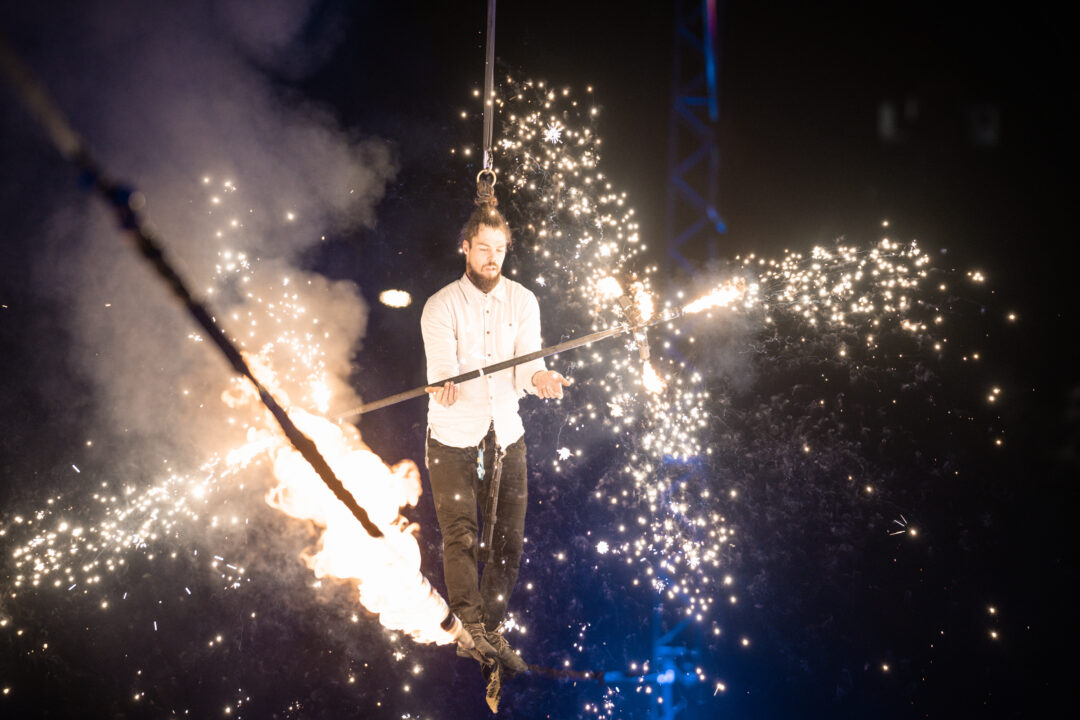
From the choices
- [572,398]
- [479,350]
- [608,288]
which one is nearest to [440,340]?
[479,350]

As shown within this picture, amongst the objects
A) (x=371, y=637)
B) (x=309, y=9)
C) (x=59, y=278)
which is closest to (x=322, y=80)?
(x=309, y=9)

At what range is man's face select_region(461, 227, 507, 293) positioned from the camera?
407cm

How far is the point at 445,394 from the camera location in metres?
3.76

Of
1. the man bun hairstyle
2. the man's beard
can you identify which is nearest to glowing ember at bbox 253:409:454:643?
the man's beard

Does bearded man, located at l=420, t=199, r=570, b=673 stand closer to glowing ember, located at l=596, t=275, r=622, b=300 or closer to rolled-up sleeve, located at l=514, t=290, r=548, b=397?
rolled-up sleeve, located at l=514, t=290, r=548, b=397

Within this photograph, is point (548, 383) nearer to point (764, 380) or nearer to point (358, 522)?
point (358, 522)

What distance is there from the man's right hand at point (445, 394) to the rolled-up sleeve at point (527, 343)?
0.61 m

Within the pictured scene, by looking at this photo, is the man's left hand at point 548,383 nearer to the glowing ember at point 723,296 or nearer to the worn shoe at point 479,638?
the glowing ember at point 723,296

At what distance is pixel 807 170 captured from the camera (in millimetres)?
4531

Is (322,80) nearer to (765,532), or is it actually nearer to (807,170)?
(807,170)

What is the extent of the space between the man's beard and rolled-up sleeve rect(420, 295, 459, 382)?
0.29 m

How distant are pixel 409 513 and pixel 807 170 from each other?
4705 millimetres

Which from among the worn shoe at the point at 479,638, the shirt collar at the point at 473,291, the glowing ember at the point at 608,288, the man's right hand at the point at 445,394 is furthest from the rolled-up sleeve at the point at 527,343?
the worn shoe at the point at 479,638

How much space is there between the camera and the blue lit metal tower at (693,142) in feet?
15.5
